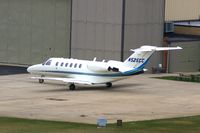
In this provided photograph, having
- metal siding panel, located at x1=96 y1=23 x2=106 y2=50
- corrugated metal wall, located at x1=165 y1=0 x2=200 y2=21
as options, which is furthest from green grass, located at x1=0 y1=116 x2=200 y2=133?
corrugated metal wall, located at x1=165 y1=0 x2=200 y2=21

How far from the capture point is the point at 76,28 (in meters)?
63.7

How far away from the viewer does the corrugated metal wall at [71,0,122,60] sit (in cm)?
6128

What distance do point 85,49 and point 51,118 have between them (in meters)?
27.5

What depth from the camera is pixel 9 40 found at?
68.8 m

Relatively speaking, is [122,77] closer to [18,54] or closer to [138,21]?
[138,21]

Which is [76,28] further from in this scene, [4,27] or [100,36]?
[4,27]

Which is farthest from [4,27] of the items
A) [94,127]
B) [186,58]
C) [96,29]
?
[94,127]

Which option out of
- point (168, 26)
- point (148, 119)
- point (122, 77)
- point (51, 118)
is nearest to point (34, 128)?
point (51, 118)

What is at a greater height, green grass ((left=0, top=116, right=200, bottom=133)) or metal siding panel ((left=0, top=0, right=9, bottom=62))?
metal siding panel ((left=0, top=0, right=9, bottom=62))

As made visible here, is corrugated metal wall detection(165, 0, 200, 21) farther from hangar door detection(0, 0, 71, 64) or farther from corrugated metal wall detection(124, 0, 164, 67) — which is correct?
hangar door detection(0, 0, 71, 64)

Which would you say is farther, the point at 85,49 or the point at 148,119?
the point at 85,49

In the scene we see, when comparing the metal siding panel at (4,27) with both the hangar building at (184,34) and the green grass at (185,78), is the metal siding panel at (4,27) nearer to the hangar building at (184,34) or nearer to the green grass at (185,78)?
the hangar building at (184,34)

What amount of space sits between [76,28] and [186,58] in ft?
33.5

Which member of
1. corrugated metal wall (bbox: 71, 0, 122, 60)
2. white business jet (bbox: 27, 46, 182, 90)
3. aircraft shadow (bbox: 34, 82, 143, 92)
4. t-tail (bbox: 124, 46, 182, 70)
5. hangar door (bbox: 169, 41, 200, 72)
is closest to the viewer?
white business jet (bbox: 27, 46, 182, 90)
